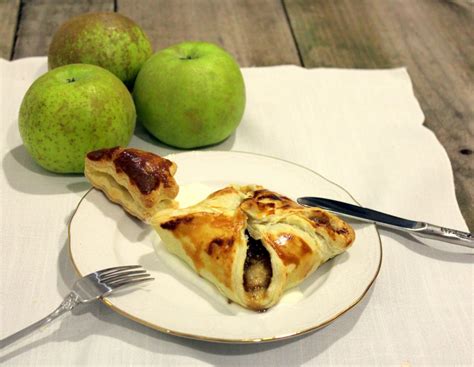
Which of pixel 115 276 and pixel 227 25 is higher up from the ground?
pixel 115 276

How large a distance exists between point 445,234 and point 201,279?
396 millimetres

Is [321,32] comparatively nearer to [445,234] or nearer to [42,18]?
[42,18]

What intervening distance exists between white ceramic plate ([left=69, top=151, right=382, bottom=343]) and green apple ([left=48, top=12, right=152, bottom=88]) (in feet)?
0.84

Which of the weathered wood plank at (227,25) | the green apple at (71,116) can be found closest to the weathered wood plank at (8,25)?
the weathered wood plank at (227,25)

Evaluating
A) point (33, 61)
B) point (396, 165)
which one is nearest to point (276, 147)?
point (396, 165)

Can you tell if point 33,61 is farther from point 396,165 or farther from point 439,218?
point 439,218

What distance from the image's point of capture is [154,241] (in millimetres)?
853

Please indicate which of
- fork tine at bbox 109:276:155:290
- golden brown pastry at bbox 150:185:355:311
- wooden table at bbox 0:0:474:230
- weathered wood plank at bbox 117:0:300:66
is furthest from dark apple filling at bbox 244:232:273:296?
weathered wood plank at bbox 117:0:300:66

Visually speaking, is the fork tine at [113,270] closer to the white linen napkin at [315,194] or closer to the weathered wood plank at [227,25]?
the white linen napkin at [315,194]

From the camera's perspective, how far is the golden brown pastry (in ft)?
2.42

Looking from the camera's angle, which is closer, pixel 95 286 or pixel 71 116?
pixel 95 286

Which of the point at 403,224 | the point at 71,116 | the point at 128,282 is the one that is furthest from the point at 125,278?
the point at 403,224

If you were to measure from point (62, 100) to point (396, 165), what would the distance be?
613 mm

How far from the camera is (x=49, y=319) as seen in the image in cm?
72
